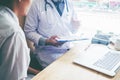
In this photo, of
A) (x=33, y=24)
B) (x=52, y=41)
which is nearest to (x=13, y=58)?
(x=52, y=41)

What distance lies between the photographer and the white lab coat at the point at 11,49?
90 cm

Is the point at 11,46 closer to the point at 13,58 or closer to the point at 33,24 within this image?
the point at 13,58

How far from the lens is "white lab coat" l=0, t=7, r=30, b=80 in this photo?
2.96ft

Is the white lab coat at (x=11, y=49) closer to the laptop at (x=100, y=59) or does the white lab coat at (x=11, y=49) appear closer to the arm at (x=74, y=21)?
the laptop at (x=100, y=59)

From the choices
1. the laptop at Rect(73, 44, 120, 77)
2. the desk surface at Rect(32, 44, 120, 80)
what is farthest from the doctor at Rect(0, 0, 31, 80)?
the laptop at Rect(73, 44, 120, 77)

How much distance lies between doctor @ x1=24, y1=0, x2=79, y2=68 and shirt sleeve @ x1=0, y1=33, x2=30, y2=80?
59 centimetres

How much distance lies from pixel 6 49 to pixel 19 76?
0.15 m

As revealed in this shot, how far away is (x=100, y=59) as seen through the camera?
1286 millimetres

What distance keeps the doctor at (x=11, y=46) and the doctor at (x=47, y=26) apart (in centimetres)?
58

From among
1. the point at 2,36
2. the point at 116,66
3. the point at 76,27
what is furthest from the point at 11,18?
the point at 76,27

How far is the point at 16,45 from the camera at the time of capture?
36.2 inches

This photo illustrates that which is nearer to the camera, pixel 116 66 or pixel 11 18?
pixel 11 18

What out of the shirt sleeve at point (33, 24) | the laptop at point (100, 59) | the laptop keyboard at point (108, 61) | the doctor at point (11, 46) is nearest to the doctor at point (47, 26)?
the shirt sleeve at point (33, 24)

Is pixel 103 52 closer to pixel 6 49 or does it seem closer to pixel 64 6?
pixel 64 6
